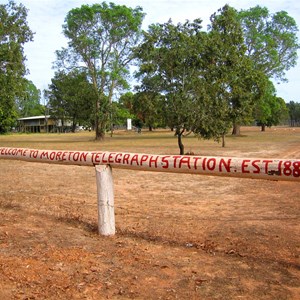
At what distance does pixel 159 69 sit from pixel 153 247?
13.9 metres

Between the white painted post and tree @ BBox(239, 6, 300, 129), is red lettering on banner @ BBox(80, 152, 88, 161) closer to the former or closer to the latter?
the white painted post

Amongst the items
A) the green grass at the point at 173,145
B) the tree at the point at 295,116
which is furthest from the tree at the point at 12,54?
the tree at the point at 295,116

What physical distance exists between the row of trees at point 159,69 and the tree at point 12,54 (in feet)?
0.20

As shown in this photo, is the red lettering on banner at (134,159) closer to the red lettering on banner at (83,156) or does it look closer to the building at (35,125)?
the red lettering on banner at (83,156)

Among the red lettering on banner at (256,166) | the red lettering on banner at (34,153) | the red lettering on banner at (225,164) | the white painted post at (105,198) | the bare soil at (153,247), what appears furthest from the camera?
the red lettering on banner at (34,153)

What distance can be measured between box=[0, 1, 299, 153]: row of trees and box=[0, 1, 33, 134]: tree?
0.20 feet

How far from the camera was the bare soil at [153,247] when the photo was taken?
3.11 metres

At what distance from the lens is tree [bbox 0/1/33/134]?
23078 mm

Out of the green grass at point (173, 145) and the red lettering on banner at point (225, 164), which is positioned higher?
the red lettering on banner at point (225, 164)

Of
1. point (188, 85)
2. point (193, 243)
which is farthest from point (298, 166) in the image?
point (188, 85)

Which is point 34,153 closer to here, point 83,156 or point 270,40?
point 83,156

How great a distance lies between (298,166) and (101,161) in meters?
2.20

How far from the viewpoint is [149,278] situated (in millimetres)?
3297

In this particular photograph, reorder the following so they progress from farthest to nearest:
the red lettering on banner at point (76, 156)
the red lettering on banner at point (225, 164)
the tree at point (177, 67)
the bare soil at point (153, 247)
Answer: the tree at point (177, 67) → the red lettering on banner at point (76, 156) → the red lettering on banner at point (225, 164) → the bare soil at point (153, 247)
